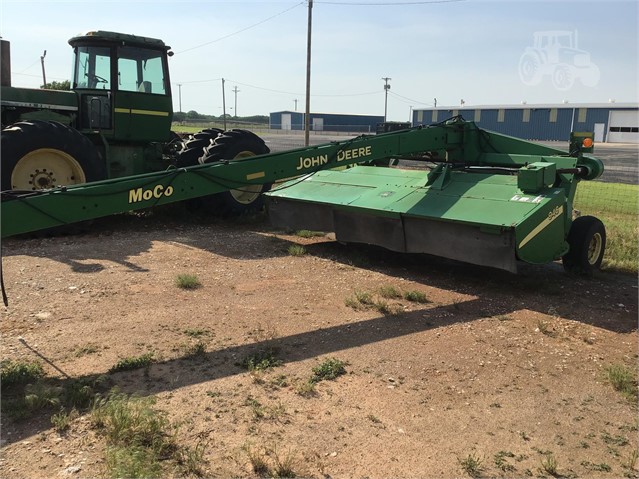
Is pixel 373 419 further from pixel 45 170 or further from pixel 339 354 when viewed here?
pixel 45 170

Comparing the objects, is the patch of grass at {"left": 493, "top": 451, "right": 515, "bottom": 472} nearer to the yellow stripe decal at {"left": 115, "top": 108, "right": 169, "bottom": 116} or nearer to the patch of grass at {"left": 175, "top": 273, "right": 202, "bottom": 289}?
the patch of grass at {"left": 175, "top": 273, "right": 202, "bottom": 289}

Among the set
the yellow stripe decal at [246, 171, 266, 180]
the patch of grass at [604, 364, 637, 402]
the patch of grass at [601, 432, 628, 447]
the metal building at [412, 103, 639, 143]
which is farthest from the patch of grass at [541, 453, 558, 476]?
the metal building at [412, 103, 639, 143]

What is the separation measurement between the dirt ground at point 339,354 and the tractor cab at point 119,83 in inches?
103

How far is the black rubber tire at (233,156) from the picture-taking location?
358 inches

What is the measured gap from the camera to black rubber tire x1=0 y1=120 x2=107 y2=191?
7438mm

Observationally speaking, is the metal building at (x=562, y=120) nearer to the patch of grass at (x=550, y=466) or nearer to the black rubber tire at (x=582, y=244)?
the black rubber tire at (x=582, y=244)

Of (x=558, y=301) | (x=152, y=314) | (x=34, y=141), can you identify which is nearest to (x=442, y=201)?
(x=558, y=301)

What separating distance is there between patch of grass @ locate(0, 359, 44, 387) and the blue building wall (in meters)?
55.4

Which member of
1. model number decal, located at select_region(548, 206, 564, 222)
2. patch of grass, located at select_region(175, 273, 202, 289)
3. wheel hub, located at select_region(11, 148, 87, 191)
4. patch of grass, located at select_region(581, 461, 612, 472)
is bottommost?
patch of grass, located at select_region(581, 461, 612, 472)

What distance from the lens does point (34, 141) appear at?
24.6 ft

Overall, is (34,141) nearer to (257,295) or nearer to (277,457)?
(257,295)

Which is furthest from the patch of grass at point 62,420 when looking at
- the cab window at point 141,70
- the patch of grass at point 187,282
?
the cab window at point 141,70

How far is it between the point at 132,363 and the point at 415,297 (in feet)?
9.21

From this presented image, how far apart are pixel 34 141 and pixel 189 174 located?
148 inches
